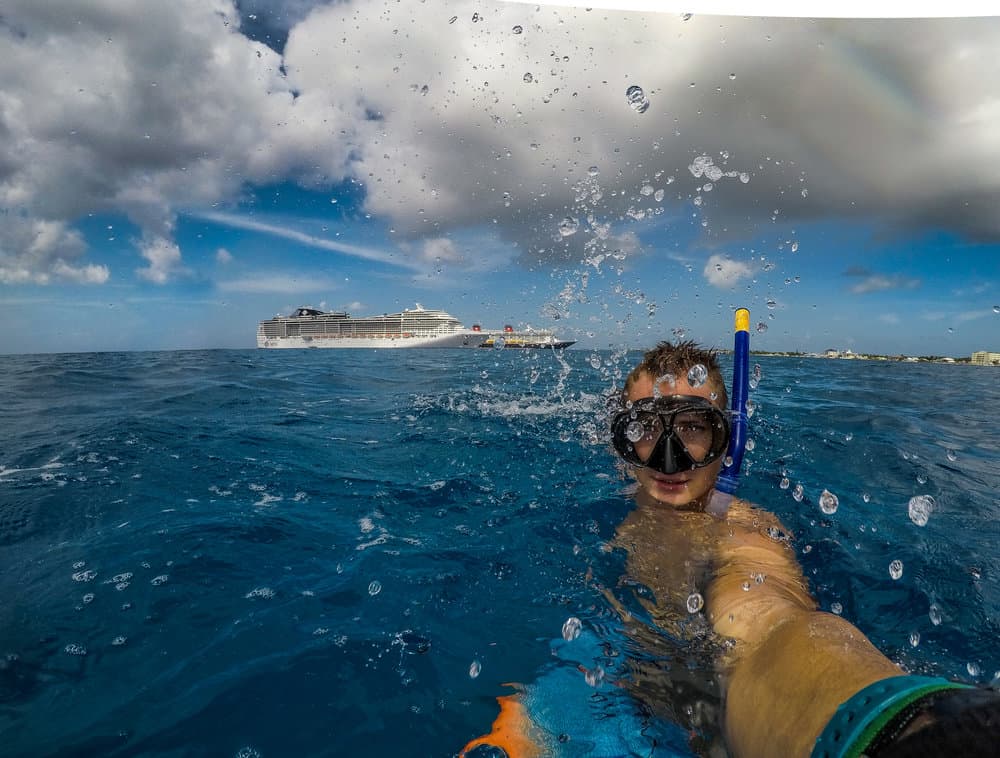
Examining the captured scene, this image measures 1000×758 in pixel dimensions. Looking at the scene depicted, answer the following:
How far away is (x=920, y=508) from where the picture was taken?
4469mm

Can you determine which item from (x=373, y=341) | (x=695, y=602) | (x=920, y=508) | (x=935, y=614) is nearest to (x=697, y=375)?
(x=695, y=602)

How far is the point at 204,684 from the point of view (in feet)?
6.72

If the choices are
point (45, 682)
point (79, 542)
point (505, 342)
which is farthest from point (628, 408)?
point (505, 342)

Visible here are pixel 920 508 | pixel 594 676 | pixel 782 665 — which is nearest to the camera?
pixel 782 665

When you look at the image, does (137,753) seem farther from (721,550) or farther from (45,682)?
(721,550)

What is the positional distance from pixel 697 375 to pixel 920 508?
10.8 ft

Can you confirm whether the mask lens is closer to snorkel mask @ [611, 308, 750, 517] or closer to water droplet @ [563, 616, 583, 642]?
snorkel mask @ [611, 308, 750, 517]

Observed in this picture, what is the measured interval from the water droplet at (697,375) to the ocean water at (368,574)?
1.27 m

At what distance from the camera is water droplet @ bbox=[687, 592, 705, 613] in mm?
2271

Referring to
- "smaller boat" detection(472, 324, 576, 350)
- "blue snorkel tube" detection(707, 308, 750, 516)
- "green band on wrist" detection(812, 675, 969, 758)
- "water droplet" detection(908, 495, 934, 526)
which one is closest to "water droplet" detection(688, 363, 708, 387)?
"blue snorkel tube" detection(707, 308, 750, 516)

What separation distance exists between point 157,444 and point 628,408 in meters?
6.13

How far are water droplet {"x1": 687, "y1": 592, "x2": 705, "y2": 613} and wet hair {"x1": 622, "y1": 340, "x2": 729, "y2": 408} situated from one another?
49.3 inches

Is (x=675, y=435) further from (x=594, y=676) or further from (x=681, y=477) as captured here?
(x=594, y=676)

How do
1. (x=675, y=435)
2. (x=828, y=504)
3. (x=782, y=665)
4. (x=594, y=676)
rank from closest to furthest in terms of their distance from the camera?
1. (x=782, y=665)
2. (x=594, y=676)
3. (x=675, y=435)
4. (x=828, y=504)
